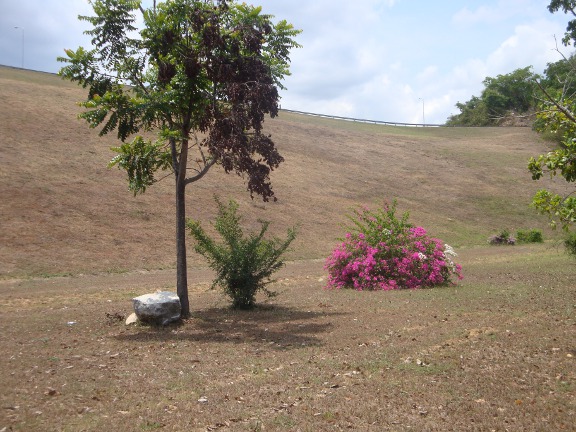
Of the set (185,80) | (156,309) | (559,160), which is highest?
(185,80)

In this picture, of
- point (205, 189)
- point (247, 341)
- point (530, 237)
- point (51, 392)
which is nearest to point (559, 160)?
point (247, 341)

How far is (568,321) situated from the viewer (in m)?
10.1

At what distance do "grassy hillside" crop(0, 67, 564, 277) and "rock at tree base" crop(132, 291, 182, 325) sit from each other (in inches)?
525

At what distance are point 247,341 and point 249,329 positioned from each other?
47.7 inches

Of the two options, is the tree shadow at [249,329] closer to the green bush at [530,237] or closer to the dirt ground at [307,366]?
the dirt ground at [307,366]

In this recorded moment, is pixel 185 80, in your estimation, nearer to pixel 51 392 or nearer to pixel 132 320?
pixel 132 320

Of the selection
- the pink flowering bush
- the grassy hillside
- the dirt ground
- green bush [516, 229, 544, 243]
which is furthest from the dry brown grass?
green bush [516, 229, 544, 243]

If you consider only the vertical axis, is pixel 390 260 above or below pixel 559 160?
below

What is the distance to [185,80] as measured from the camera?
39.7 feet

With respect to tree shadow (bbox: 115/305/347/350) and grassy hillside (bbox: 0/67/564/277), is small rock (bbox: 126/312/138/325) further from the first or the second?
grassy hillside (bbox: 0/67/564/277)

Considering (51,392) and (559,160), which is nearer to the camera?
(51,392)

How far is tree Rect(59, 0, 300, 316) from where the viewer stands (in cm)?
1181

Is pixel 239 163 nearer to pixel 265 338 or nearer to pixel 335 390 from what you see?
pixel 265 338

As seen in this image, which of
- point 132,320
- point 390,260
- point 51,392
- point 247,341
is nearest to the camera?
point 51,392
